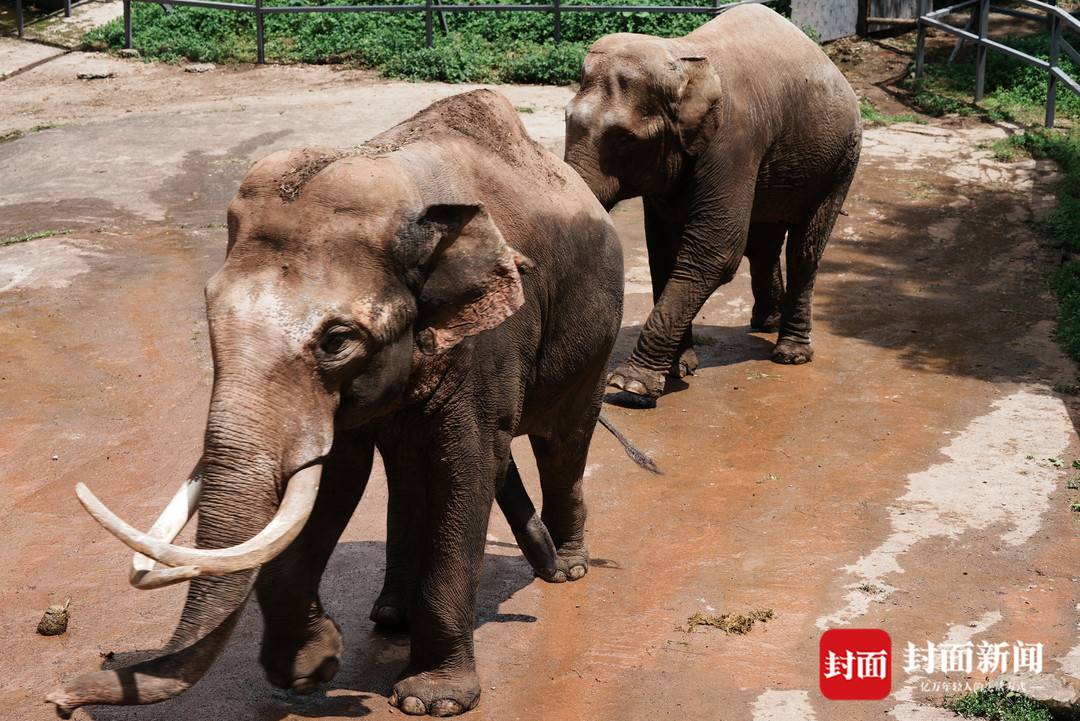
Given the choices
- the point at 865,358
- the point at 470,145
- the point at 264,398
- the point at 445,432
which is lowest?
the point at 865,358

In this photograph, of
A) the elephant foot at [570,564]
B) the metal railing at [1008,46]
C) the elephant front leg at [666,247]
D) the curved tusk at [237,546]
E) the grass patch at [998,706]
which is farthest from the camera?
the metal railing at [1008,46]

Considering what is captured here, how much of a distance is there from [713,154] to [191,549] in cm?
610

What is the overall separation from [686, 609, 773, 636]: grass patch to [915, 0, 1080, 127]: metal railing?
36.4 feet

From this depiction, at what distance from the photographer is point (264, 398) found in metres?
4.39

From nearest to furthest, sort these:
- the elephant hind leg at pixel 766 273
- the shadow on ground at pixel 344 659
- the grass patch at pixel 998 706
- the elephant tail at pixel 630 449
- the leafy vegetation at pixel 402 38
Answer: the shadow on ground at pixel 344 659
the grass patch at pixel 998 706
the elephant tail at pixel 630 449
the elephant hind leg at pixel 766 273
the leafy vegetation at pixel 402 38

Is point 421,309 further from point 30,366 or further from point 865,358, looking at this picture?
point 865,358

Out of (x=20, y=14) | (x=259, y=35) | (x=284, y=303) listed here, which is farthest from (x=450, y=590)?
(x=20, y=14)

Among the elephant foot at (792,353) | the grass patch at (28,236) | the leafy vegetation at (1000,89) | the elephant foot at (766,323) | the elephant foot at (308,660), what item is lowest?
the elephant foot at (766,323)

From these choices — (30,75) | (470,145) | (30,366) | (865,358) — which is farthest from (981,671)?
(30,75)

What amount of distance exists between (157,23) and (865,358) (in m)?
13.4

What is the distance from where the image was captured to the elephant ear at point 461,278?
197 inches

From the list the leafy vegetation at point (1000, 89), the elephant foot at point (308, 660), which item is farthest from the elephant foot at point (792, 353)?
the leafy vegetation at point (1000, 89)

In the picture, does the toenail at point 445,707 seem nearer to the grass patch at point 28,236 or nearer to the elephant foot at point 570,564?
the elephant foot at point 570,564

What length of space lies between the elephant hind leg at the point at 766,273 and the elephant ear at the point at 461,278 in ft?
19.3
